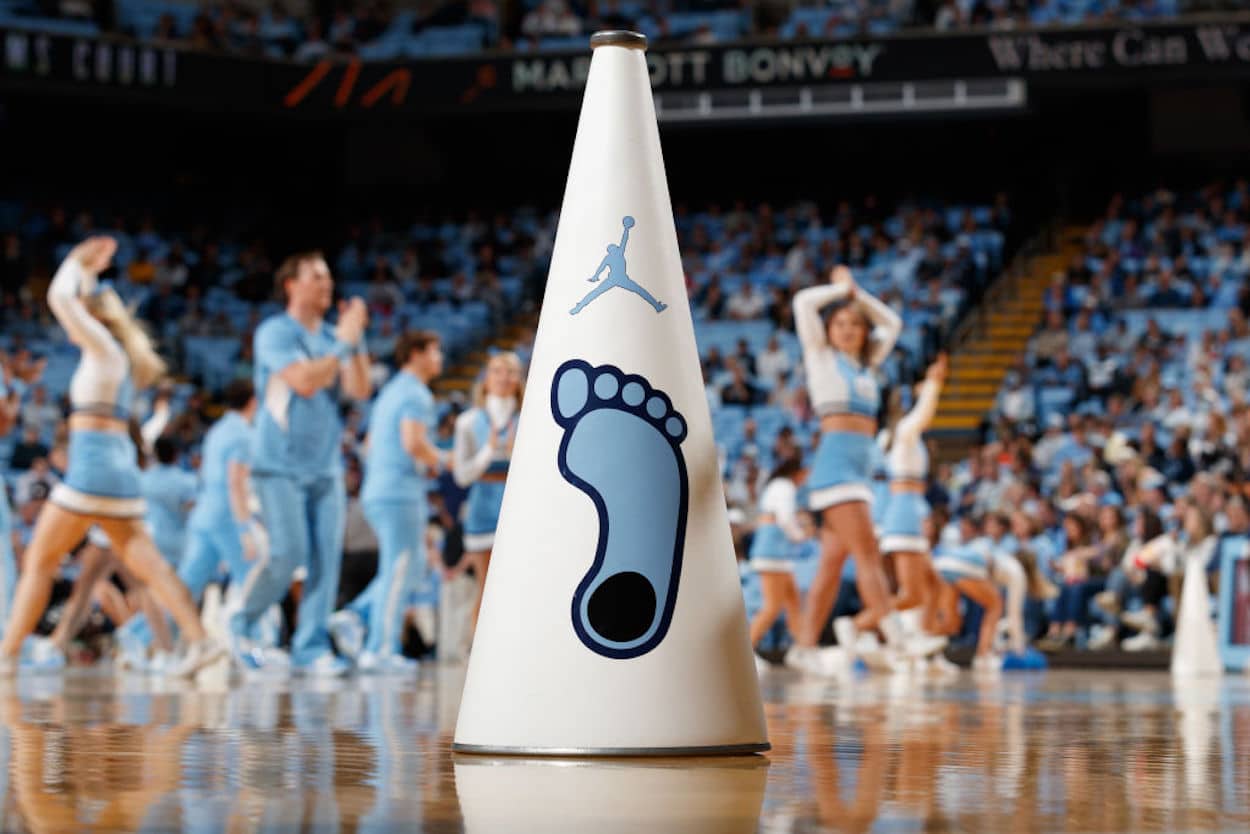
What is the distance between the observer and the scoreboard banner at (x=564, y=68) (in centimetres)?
2588

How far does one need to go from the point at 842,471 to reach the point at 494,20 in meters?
19.2

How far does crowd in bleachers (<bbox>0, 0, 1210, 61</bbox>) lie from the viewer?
26.9m

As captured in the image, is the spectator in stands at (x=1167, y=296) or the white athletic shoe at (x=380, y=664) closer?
the white athletic shoe at (x=380, y=664)

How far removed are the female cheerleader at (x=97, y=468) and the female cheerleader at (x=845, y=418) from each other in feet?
12.9

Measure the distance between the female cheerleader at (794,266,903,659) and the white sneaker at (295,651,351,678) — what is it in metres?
3.11

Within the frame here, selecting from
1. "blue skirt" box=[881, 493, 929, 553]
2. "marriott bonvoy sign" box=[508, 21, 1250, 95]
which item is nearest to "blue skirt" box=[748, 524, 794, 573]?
"blue skirt" box=[881, 493, 929, 553]

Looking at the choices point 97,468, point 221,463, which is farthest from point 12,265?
point 97,468

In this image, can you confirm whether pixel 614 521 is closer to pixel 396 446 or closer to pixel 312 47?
pixel 396 446

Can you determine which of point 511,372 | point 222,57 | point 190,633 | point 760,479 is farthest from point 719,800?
point 222,57

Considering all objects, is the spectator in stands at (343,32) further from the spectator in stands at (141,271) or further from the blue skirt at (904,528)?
the blue skirt at (904,528)

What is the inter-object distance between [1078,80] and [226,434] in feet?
55.1

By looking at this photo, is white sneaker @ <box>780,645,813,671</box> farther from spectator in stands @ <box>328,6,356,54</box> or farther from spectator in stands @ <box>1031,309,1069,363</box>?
spectator in stands @ <box>328,6,356,54</box>

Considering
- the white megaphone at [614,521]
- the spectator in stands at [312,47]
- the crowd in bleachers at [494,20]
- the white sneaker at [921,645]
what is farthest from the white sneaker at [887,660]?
the spectator in stands at [312,47]

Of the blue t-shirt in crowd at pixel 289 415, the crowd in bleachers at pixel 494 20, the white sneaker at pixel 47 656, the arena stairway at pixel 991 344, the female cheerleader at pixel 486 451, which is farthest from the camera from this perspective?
the crowd in bleachers at pixel 494 20
